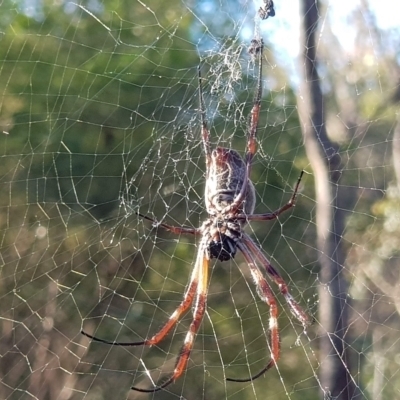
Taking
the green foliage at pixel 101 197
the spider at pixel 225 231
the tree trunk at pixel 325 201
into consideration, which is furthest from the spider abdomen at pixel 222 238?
the green foliage at pixel 101 197

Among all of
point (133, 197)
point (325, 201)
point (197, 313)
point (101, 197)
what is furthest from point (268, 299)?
point (101, 197)

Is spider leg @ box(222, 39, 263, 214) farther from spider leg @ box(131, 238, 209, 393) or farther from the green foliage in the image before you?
the green foliage

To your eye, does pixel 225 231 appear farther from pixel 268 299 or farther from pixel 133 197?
pixel 133 197

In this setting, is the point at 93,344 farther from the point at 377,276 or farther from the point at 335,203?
the point at 377,276

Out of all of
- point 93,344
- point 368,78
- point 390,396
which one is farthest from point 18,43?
point 390,396

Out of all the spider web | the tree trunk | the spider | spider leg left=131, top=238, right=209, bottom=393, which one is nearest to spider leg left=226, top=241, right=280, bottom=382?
the spider
